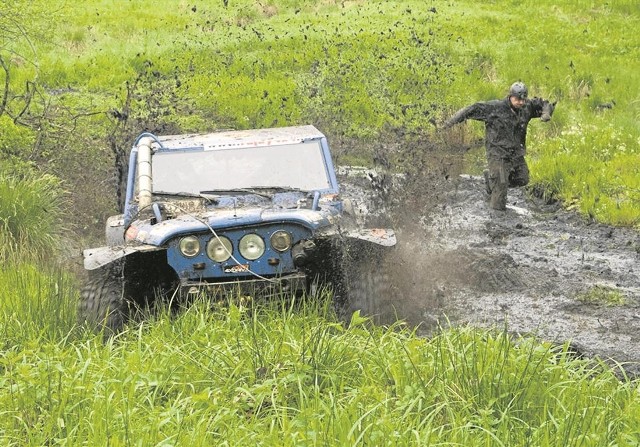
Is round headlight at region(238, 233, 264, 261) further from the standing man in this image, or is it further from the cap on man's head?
the cap on man's head

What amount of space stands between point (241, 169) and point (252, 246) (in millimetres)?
1324

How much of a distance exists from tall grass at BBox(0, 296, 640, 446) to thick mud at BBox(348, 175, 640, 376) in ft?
2.89

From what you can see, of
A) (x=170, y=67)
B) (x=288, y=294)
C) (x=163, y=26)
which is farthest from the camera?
(x=163, y=26)

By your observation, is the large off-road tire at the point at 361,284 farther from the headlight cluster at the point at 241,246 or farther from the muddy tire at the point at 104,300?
the muddy tire at the point at 104,300

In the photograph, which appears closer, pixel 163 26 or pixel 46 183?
pixel 46 183

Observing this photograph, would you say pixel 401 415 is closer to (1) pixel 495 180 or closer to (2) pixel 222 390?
(2) pixel 222 390

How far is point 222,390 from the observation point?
5254 mm

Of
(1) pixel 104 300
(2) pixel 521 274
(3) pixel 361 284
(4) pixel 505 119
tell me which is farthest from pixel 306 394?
(4) pixel 505 119

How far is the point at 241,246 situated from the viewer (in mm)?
6797

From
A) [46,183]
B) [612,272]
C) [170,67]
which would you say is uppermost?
[170,67]

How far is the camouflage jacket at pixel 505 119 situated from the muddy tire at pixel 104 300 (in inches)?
246

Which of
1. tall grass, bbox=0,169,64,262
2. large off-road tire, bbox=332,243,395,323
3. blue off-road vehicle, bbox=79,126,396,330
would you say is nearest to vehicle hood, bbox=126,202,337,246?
blue off-road vehicle, bbox=79,126,396,330

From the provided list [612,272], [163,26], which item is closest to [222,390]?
[612,272]

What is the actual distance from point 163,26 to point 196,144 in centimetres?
1614
